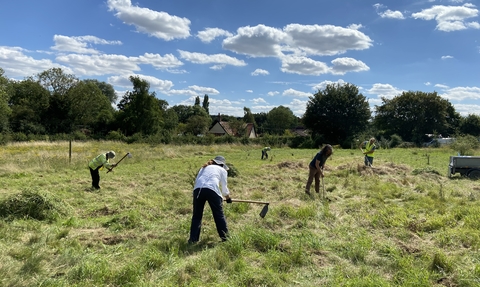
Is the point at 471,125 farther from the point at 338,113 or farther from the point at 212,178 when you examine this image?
the point at 212,178

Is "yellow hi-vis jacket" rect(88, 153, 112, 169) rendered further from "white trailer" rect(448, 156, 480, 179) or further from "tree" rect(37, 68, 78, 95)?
"tree" rect(37, 68, 78, 95)

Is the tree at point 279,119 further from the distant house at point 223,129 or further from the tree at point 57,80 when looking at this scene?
the tree at point 57,80

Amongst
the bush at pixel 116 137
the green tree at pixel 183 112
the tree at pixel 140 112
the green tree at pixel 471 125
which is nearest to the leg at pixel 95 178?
the bush at pixel 116 137

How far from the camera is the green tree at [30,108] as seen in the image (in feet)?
116

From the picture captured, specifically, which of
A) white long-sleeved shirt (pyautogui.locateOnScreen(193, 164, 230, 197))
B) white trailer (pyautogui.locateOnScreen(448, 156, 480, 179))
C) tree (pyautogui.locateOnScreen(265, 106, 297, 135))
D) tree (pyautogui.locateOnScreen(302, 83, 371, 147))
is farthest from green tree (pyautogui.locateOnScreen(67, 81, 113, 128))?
white long-sleeved shirt (pyautogui.locateOnScreen(193, 164, 230, 197))

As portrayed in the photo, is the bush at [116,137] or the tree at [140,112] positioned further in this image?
the tree at [140,112]

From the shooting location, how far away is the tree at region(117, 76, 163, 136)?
37.8 m

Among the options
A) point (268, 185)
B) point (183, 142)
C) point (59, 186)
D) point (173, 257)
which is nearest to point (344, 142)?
point (183, 142)

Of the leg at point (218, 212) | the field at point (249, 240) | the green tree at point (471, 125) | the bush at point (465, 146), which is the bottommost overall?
the field at point (249, 240)

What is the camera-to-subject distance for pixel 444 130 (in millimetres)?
46812

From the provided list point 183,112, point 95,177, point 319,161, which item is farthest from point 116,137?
point 183,112

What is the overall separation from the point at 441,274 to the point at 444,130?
5090 cm

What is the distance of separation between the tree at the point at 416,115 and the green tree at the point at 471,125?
600 centimetres

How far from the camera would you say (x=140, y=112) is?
38.3 meters
